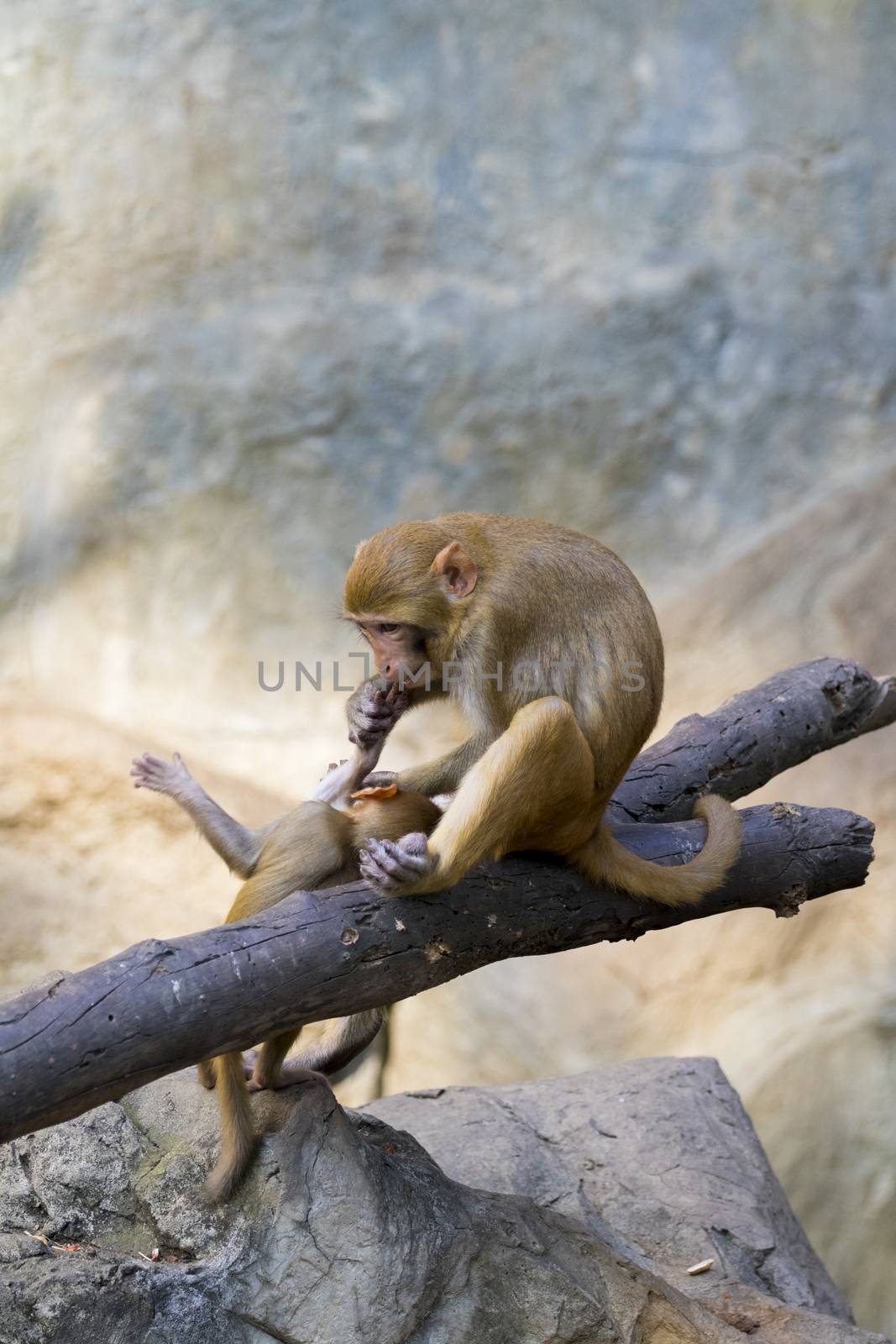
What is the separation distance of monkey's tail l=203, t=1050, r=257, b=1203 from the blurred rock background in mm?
3416

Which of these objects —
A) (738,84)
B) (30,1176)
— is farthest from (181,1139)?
(738,84)

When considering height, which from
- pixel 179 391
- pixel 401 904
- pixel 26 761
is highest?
pixel 179 391

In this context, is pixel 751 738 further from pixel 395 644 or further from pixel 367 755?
pixel 395 644

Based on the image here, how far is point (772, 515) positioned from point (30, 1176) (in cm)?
547

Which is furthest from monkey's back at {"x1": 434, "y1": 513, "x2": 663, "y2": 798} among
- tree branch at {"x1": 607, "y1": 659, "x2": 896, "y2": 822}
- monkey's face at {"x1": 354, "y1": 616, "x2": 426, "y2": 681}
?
tree branch at {"x1": 607, "y1": 659, "x2": 896, "y2": 822}

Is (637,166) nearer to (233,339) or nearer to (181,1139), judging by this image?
(233,339)

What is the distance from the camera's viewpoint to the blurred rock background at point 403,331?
7.40 meters

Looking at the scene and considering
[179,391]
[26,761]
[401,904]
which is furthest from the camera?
[179,391]

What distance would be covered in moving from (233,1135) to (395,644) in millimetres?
1415

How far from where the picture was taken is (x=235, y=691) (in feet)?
24.7

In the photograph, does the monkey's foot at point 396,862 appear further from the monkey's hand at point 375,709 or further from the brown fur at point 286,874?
the monkey's hand at point 375,709

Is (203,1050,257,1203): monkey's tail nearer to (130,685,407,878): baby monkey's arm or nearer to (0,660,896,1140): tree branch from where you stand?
(0,660,896,1140): tree branch

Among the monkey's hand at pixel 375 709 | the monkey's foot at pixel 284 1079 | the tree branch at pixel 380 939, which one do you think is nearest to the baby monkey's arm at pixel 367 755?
the monkey's hand at pixel 375 709

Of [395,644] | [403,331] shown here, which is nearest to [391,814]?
[395,644]
